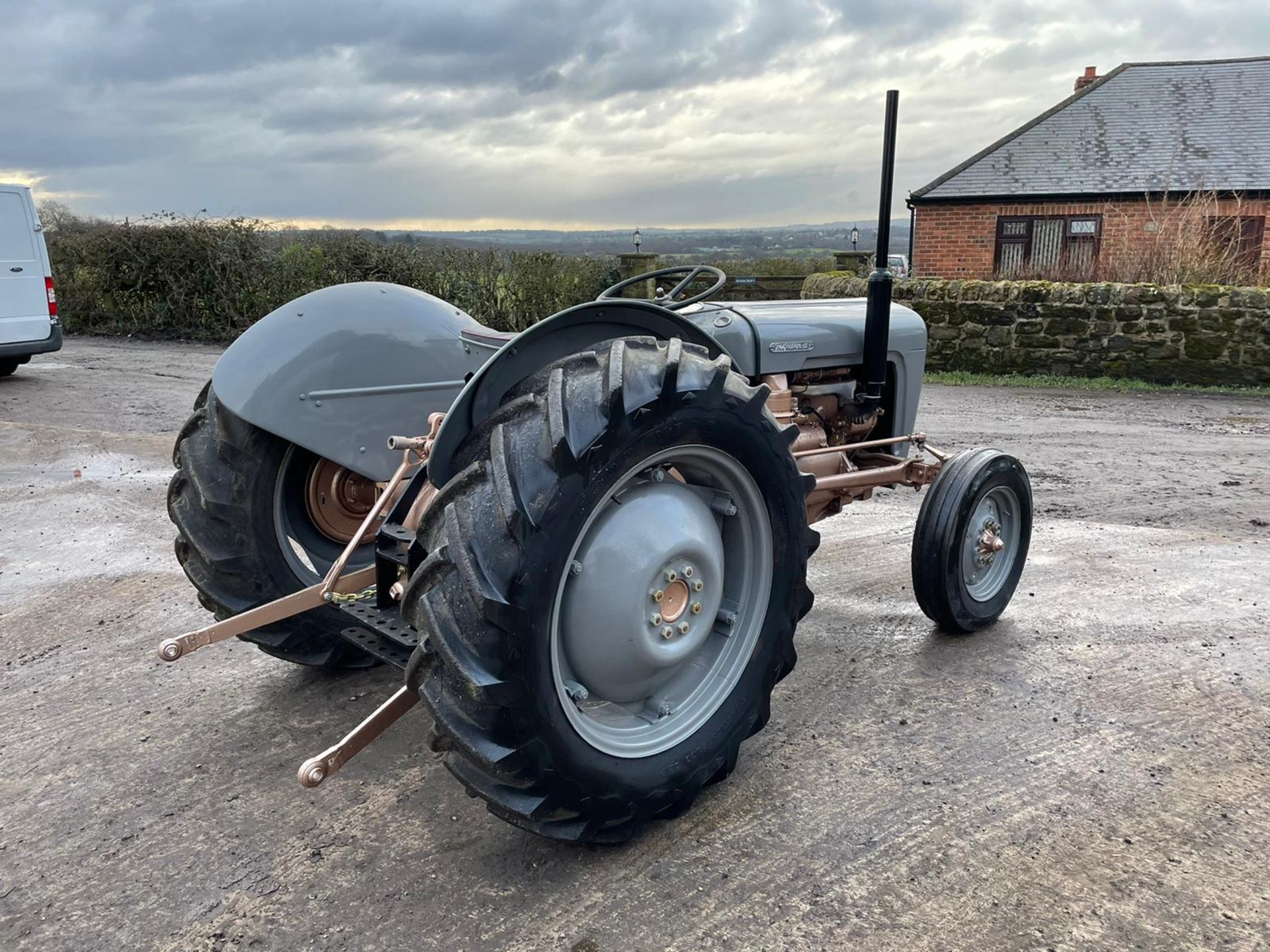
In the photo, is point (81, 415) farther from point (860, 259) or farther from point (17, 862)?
point (860, 259)

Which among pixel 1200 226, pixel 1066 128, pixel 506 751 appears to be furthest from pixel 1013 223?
pixel 506 751

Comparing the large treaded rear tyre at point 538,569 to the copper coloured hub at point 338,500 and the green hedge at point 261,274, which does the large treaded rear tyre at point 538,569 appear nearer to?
the copper coloured hub at point 338,500

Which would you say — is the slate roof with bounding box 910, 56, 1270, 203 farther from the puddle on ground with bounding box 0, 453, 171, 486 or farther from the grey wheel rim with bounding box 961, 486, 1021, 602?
the puddle on ground with bounding box 0, 453, 171, 486

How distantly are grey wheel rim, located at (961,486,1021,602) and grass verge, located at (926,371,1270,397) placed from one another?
766 centimetres

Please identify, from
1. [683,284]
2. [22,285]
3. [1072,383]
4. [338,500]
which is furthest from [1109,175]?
[338,500]

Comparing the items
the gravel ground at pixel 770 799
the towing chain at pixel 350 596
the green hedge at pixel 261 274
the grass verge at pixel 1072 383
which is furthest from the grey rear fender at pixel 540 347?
the green hedge at pixel 261 274

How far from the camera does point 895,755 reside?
2.91 metres

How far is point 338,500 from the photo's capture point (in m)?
3.26

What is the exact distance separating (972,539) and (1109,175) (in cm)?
1671

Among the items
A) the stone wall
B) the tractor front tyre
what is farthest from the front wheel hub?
the stone wall

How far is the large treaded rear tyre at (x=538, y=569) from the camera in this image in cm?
200

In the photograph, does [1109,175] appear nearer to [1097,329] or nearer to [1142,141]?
[1142,141]

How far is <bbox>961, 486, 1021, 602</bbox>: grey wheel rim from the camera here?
150 inches

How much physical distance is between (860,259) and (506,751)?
1630cm
